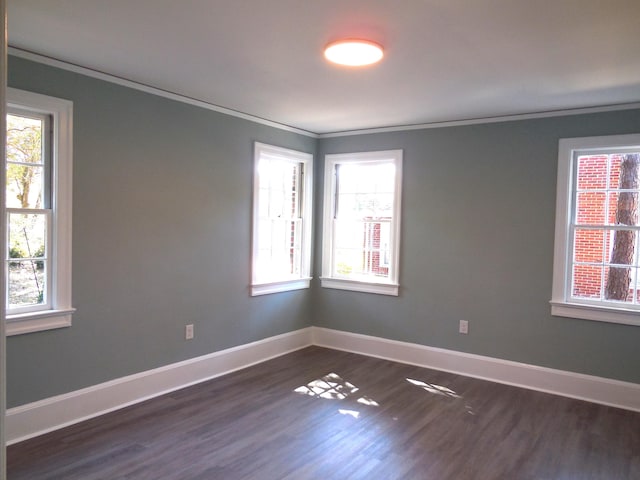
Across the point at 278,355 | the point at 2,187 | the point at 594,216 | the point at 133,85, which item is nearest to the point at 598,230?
the point at 594,216

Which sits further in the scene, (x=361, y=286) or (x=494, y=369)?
(x=361, y=286)

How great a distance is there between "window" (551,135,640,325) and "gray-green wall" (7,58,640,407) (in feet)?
0.35

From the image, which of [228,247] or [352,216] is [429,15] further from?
[352,216]

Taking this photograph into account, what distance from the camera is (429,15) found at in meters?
2.25

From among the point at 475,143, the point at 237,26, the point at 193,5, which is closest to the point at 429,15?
the point at 237,26

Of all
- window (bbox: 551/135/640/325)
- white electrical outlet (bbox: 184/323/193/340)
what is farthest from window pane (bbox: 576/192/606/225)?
white electrical outlet (bbox: 184/323/193/340)

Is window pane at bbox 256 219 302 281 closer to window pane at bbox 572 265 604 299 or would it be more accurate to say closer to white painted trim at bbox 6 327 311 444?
white painted trim at bbox 6 327 311 444

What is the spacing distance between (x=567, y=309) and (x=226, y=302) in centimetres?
308

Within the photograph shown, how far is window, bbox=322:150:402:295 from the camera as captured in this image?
4.96 metres

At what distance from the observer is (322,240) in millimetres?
5457

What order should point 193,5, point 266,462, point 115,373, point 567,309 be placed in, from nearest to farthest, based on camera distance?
point 193,5
point 266,462
point 115,373
point 567,309

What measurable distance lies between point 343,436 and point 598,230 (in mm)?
2785

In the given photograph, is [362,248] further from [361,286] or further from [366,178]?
[366,178]

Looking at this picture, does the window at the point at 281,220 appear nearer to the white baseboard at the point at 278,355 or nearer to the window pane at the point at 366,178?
the window pane at the point at 366,178
